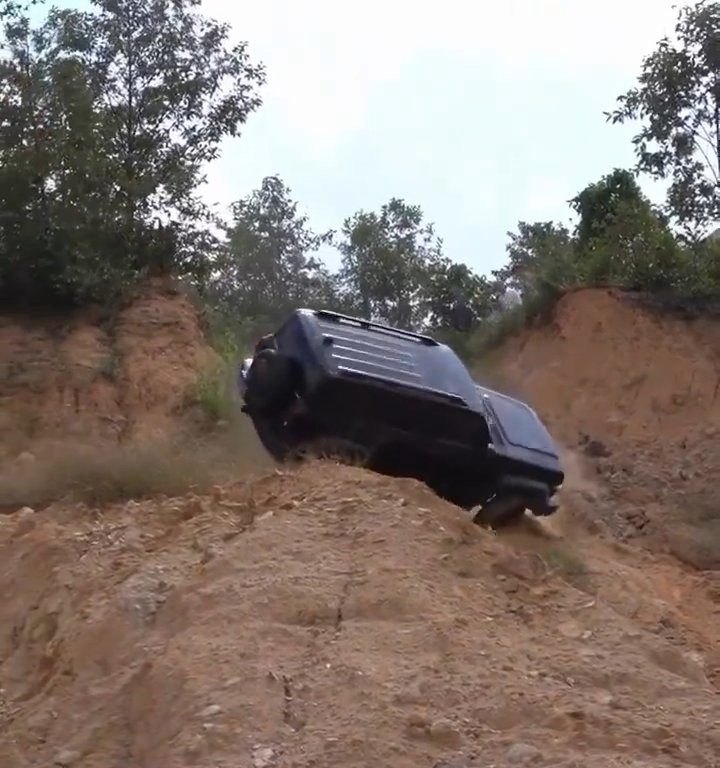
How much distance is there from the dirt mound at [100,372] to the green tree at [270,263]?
23.2ft

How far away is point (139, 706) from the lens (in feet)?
18.0


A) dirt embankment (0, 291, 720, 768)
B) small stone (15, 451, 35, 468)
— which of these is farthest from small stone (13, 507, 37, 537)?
small stone (15, 451, 35, 468)

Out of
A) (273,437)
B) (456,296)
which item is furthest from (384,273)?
(273,437)

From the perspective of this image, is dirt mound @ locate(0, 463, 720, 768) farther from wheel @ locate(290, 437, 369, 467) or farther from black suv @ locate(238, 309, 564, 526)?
black suv @ locate(238, 309, 564, 526)

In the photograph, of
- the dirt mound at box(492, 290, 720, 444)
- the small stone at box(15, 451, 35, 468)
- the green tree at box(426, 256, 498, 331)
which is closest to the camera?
the small stone at box(15, 451, 35, 468)

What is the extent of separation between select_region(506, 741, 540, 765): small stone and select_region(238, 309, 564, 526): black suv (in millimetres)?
3766

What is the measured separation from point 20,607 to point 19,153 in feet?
32.6

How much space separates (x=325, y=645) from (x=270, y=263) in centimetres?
2017

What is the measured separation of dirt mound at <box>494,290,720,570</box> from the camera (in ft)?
46.3

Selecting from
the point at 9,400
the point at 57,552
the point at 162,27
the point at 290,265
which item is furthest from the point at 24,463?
the point at 290,265

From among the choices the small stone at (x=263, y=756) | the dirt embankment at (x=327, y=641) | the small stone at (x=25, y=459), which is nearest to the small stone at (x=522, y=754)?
the dirt embankment at (x=327, y=641)

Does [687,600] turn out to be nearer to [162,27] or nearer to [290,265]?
[162,27]

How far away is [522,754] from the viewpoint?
15.8 ft

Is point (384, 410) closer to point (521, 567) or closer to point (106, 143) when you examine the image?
point (521, 567)
